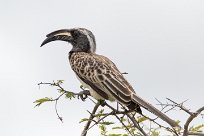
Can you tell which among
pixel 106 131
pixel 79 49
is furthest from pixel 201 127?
pixel 79 49

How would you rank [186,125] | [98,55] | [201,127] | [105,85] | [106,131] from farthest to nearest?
[98,55] < [105,85] < [106,131] < [201,127] < [186,125]

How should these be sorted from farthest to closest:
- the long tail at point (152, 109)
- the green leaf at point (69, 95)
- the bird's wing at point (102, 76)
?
the bird's wing at point (102, 76) → the green leaf at point (69, 95) → the long tail at point (152, 109)

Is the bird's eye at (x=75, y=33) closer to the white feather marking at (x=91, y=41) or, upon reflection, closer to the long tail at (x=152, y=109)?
the white feather marking at (x=91, y=41)

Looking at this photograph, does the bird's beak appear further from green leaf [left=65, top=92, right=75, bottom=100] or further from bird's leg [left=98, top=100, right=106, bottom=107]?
green leaf [left=65, top=92, right=75, bottom=100]

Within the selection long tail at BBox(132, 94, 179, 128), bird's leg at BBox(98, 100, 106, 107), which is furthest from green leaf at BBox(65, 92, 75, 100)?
long tail at BBox(132, 94, 179, 128)

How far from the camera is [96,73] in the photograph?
30.1 feet

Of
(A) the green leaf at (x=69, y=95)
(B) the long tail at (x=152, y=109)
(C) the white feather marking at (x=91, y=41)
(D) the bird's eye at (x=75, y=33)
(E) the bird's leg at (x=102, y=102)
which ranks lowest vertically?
(B) the long tail at (x=152, y=109)

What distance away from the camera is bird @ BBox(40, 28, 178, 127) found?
311 inches

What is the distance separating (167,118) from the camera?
7.05 meters

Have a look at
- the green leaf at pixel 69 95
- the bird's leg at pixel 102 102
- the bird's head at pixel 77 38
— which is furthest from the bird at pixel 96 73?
the green leaf at pixel 69 95

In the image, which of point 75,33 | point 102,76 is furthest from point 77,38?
point 102,76

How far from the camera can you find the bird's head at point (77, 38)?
412 inches

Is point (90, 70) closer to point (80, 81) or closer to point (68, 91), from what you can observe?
point (80, 81)

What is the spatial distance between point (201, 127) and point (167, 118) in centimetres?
79
